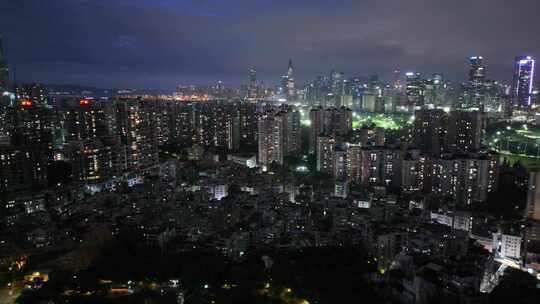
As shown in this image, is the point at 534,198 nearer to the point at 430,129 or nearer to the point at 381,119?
the point at 430,129

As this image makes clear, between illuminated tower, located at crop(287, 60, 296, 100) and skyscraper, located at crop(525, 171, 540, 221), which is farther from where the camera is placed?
illuminated tower, located at crop(287, 60, 296, 100)

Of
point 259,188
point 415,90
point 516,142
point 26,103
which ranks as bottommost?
point 259,188

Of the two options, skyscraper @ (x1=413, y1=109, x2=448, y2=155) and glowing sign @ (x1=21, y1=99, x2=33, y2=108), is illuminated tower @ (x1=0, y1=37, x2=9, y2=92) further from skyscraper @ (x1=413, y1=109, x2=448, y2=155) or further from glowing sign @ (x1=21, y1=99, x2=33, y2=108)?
skyscraper @ (x1=413, y1=109, x2=448, y2=155)

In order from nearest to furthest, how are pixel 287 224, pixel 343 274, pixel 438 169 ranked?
pixel 343 274 < pixel 287 224 < pixel 438 169

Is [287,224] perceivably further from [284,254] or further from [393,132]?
[393,132]

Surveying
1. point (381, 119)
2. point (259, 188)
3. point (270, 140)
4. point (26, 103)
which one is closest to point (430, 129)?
point (270, 140)

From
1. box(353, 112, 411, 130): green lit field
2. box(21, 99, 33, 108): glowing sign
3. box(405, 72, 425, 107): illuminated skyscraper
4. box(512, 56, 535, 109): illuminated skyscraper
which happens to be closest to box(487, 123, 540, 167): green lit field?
box(512, 56, 535, 109): illuminated skyscraper

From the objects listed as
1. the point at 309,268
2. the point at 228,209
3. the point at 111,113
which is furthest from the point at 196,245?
the point at 111,113

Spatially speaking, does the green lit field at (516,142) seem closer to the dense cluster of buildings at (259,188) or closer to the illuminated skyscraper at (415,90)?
the dense cluster of buildings at (259,188)
